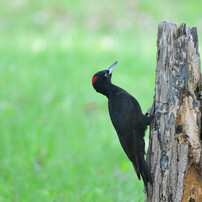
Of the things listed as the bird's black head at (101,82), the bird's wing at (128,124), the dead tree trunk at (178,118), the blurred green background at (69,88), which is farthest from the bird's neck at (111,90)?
the blurred green background at (69,88)

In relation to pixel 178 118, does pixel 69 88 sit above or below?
above

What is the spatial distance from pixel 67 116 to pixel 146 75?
2.80 meters

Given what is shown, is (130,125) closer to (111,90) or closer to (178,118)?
(111,90)

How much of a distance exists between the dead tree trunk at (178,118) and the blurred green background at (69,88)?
0.71 m

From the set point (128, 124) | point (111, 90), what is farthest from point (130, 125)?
point (111, 90)

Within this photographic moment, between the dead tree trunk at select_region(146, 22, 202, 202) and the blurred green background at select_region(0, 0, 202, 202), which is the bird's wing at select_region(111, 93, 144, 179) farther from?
the blurred green background at select_region(0, 0, 202, 202)

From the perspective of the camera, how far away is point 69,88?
8.95 m

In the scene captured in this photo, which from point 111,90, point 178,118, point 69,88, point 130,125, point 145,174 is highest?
point 69,88

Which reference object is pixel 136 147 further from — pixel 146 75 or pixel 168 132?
pixel 146 75

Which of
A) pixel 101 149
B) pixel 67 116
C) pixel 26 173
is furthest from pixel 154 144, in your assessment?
pixel 67 116

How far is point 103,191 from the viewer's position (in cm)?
517

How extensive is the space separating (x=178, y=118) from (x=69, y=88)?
18.2 ft

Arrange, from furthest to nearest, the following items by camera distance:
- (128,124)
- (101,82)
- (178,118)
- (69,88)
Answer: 1. (69,88)
2. (101,82)
3. (128,124)
4. (178,118)

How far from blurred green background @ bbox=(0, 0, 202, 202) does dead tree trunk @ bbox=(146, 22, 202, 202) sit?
0.71 metres
